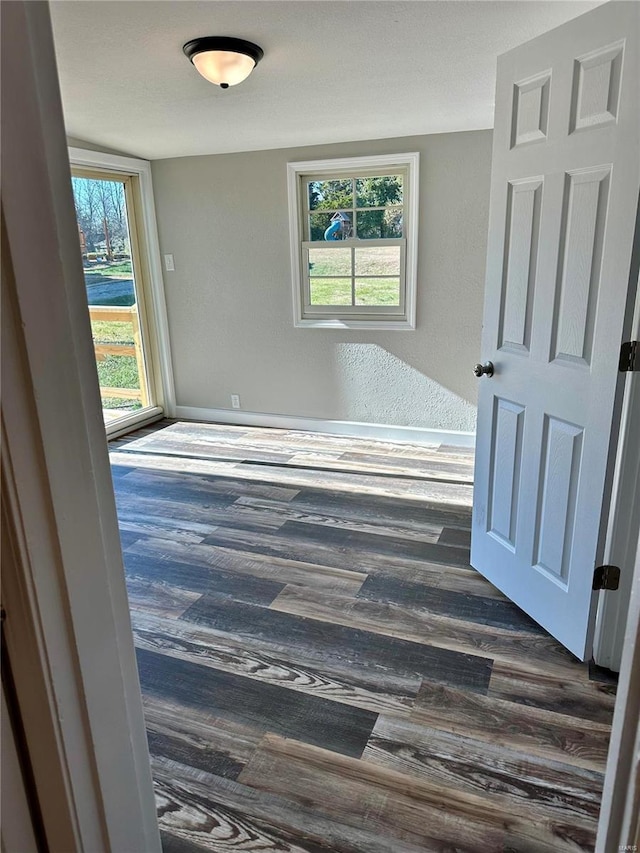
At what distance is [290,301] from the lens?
14.4 feet

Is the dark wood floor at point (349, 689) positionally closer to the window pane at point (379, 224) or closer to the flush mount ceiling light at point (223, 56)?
the window pane at point (379, 224)

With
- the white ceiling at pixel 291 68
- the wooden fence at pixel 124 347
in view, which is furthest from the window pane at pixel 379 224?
the wooden fence at pixel 124 347

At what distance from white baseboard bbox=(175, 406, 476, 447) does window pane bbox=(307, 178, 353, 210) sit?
5.21 feet

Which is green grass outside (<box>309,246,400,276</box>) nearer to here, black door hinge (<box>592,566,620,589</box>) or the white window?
the white window

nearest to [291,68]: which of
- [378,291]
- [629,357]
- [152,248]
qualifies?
[378,291]

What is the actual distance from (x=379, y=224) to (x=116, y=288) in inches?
81.8

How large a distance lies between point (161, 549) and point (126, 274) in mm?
2614

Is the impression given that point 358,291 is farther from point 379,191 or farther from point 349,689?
point 349,689

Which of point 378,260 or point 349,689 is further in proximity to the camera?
point 378,260

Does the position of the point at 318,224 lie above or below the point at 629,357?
above

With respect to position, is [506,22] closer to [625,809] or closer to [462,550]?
[462,550]

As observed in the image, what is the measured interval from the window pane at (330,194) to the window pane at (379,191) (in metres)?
0.07

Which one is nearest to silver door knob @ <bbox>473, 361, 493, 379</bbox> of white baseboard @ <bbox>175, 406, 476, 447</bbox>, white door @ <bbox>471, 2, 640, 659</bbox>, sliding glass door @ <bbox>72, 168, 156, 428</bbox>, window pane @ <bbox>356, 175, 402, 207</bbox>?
white door @ <bbox>471, 2, 640, 659</bbox>

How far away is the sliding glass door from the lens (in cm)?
420
